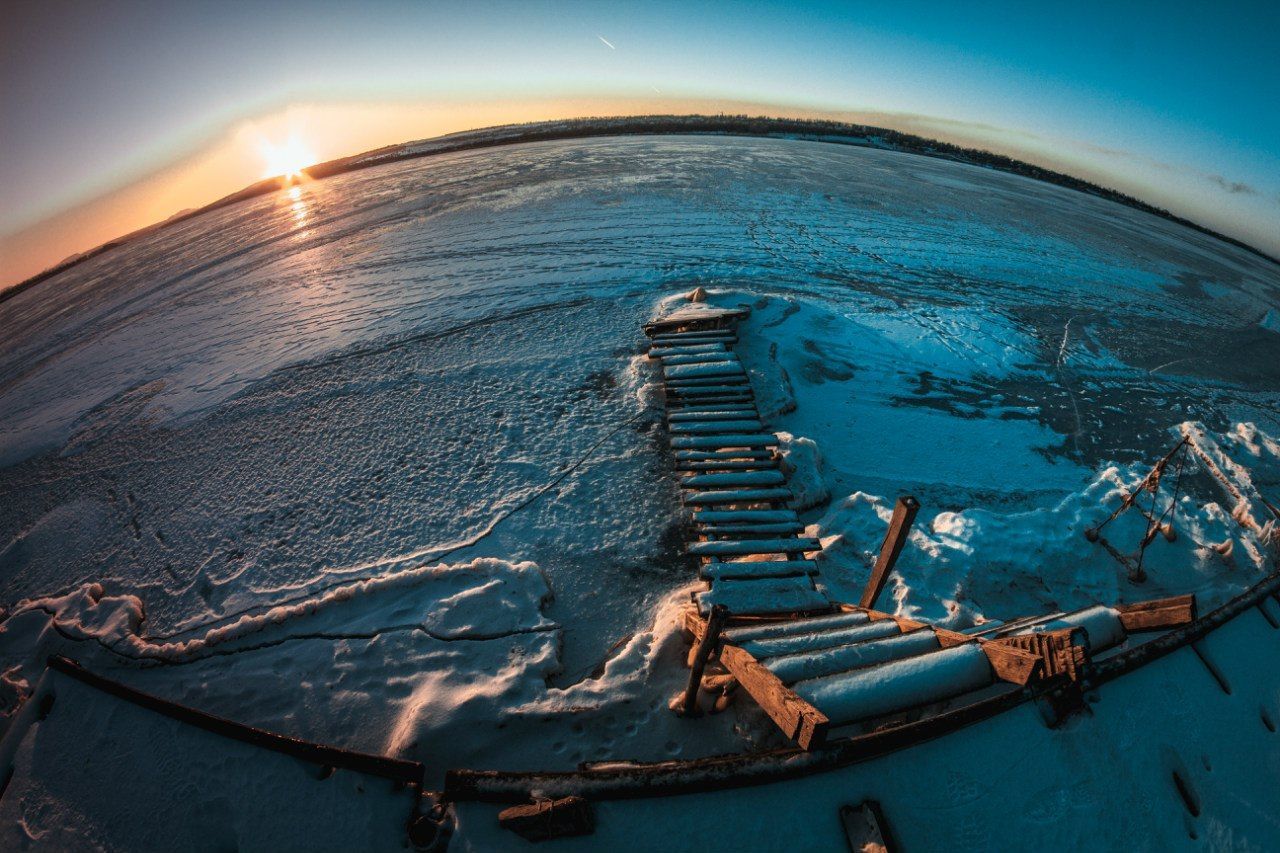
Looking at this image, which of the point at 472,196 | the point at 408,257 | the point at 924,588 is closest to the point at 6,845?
the point at 924,588

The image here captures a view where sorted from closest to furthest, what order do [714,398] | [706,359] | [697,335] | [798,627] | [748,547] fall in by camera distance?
1. [798,627]
2. [748,547]
3. [714,398]
4. [706,359]
5. [697,335]

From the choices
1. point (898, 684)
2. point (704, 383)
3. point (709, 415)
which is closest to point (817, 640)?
point (898, 684)

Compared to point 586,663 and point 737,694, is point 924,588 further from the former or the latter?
point 586,663

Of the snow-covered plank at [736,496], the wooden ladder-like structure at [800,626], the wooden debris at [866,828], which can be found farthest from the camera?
the snow-covered plank at [736,496]

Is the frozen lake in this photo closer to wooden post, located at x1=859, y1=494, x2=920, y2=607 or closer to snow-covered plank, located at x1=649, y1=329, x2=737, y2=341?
snow-covered plank, located at x1=649, y1=329, x2=737, y2=341

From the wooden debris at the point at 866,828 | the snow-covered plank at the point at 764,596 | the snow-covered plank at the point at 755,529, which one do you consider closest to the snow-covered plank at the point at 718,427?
the snow-covered plank at the point at 755,529

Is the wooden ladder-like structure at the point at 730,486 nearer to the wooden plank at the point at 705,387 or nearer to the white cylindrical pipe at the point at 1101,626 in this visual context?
the wooden plank at the point at 705,387

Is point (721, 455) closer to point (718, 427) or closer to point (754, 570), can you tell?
point (718, 427)

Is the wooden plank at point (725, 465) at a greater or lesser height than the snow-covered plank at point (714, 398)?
lesser
